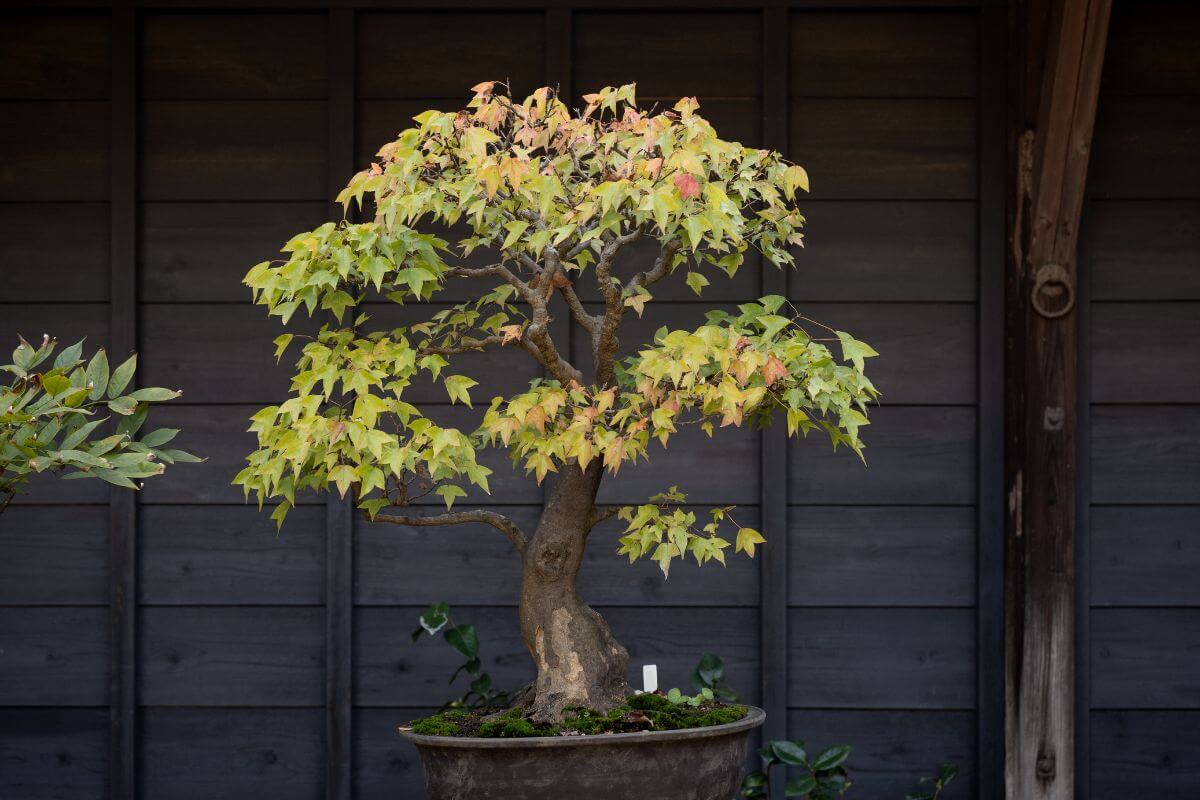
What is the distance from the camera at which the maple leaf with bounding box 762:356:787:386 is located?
1963 millimetres

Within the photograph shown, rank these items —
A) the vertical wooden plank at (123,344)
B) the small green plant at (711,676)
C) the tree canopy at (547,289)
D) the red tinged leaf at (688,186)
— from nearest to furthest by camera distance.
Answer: the red tinged leaf at (688,186)
the tree canopy at (547,289)
the small green plant at (711,676)
the vertical wooden plank at (123,344)

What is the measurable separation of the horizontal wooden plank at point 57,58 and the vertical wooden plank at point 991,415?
6.72ft

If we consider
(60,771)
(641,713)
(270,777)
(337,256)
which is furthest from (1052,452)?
(60,771)

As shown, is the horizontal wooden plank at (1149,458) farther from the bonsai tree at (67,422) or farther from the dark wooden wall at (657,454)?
the bonsai tree at (67,422)

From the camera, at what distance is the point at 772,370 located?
6.45 feet

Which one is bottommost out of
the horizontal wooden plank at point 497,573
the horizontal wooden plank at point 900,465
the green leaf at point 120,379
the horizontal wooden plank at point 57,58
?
the horizontal wooden plank at point 497,573

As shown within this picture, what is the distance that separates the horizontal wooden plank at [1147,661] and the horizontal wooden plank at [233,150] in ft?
6.92

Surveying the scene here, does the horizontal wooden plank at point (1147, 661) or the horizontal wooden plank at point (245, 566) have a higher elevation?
the horizontal wooden plank at point (245, 566)

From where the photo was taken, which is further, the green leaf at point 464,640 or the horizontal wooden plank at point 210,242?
the horizontal wooden plank at point 210,242

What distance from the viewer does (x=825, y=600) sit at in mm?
2973

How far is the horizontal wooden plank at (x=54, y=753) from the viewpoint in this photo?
116 inches

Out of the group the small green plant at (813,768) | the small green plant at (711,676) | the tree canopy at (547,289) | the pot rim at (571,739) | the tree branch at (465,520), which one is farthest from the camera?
the small green plant at (813,768)

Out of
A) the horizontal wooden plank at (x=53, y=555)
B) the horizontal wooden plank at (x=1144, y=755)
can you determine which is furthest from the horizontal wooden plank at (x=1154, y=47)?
the horizontal wooden plank at (x=53, y=555)

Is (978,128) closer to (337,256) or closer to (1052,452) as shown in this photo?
(1052,452)
